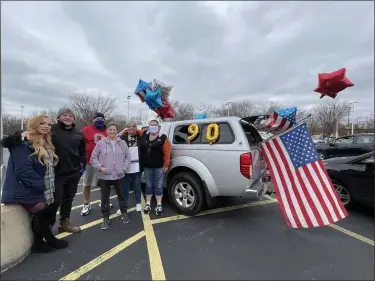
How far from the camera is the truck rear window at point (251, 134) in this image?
4.36 m

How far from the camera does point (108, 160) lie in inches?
159

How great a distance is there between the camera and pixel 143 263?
9.81ft

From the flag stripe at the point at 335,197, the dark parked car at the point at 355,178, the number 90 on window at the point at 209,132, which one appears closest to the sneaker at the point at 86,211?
the number 90 on window at the point at 209,132

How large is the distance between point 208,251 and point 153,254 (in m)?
0.73

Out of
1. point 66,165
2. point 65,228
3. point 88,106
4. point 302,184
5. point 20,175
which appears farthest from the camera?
point 88,106

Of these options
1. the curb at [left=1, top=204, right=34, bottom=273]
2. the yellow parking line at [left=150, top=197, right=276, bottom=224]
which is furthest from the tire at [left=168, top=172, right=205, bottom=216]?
the curb at [left=1, top=204, right=34, bottom=273]

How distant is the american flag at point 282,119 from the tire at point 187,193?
5.29ft

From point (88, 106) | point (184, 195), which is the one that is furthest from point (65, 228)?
point (88, 106)

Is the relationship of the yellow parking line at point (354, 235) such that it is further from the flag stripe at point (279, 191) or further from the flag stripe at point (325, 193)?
the flag stripe at point (279, 191)

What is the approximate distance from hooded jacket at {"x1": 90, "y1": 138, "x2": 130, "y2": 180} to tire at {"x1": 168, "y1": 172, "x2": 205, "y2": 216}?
3.51 feet

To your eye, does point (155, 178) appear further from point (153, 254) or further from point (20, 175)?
point (20, 175)

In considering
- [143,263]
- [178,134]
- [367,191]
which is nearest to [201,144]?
[178,134]

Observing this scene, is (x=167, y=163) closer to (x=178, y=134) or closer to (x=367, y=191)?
(x=178, y=134)

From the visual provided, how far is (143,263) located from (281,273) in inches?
63.6
